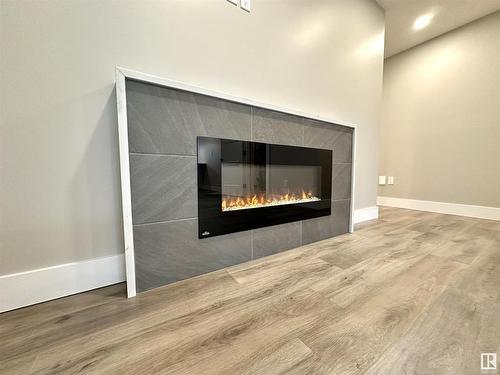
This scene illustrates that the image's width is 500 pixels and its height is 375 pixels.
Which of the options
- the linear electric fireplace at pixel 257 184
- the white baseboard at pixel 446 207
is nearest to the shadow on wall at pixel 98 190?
the linear electric fireplace at pixel 257 184

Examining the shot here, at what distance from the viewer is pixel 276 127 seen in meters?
1.37

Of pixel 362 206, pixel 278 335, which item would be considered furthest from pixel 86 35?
pixel 362 206

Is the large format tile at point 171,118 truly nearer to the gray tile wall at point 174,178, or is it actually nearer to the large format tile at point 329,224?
the gray tile wall at point 174,178

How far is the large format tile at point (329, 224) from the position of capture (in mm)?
1572

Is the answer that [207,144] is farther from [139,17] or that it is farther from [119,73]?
[139,17]

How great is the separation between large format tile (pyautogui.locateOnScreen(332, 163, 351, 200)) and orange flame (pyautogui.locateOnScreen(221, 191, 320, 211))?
0.23 m

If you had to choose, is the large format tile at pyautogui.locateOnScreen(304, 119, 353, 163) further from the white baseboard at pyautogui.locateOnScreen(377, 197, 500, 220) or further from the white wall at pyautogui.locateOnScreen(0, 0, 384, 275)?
the white baseboard at pyautogui.locateOnScreen(377, 197, 500, 220)

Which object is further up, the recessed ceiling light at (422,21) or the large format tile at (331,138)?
the recessed ceiling light at (422,21)

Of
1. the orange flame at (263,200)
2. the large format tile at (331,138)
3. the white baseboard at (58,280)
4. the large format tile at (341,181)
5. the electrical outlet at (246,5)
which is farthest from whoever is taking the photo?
the large format tile at (341,181)

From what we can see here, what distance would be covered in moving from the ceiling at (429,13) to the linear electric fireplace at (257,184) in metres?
2.17

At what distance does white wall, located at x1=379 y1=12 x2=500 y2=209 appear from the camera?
2434mm

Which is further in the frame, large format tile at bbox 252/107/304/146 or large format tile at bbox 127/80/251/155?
large format tile at bbox 252/107/304/146

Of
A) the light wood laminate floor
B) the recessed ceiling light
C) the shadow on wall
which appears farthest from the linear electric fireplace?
the recessed ceiling light

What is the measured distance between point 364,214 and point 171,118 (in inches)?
89.3
